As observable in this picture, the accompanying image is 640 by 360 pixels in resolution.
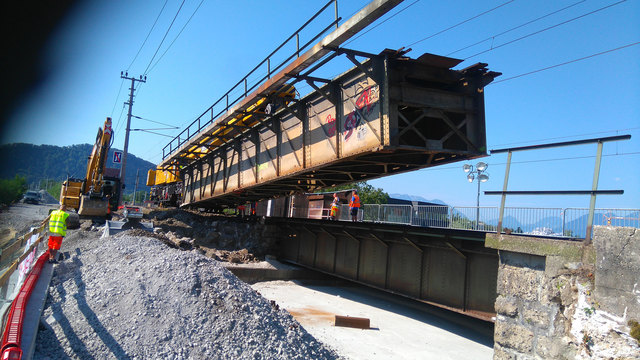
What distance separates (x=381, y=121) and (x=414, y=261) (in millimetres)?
6196

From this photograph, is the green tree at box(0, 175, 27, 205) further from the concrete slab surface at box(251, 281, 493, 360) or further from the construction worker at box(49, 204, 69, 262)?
the concrete slab surface at box(251, 281, 493, 360)

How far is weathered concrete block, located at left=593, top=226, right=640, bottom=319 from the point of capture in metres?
4.13

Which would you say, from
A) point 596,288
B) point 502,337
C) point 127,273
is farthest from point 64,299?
point 596,288

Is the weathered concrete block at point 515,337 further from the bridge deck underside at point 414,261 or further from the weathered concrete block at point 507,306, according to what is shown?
the bridge deck underside at point 414,261

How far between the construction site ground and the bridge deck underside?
125 cm

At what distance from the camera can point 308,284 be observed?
1958 cm

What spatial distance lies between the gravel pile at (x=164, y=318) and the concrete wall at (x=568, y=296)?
11.7 ft

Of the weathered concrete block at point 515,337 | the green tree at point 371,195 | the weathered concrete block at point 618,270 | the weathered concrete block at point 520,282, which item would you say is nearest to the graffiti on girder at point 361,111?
the weathered concrete block at point 520,282

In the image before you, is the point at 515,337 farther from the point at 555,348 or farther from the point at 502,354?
the point at 555,348

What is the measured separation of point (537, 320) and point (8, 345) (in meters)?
6.44

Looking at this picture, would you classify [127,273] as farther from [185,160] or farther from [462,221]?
[185,160]

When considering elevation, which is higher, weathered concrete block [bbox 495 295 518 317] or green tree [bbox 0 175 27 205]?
green tree [bbox 0 175 27 205]

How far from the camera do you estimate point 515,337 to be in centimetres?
550

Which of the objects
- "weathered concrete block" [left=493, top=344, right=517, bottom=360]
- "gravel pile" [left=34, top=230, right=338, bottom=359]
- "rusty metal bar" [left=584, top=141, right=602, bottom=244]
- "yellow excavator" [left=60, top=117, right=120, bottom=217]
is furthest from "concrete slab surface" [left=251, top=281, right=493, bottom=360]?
"yellow excavator" [left=60, top=117, right=120, bottom=217]
